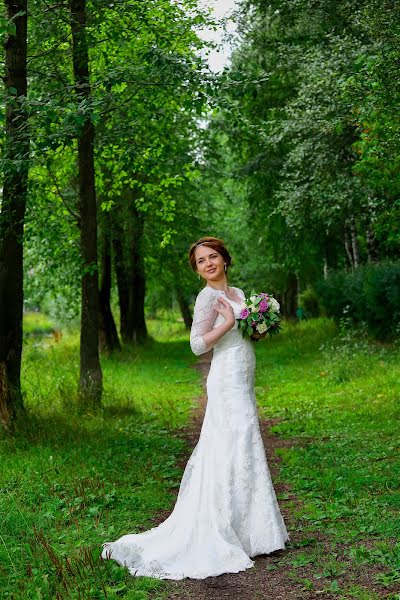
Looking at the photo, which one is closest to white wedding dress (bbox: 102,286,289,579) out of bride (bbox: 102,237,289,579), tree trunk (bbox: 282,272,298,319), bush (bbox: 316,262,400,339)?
bride (bbox: 102,237,289,579)

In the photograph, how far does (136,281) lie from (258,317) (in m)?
22.3

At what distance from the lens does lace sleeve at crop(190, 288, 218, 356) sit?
684 centimetres

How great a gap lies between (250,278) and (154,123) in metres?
23.4

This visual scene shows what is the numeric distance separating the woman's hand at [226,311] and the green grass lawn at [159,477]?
190 cm

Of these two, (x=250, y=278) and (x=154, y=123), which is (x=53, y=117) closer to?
(x=154, y=123)

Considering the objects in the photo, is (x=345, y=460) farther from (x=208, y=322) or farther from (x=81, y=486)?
(x=208, y=322)

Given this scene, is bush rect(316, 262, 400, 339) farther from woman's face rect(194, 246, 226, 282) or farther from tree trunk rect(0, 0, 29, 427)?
woman's face rect(194, 246, 226, 282)

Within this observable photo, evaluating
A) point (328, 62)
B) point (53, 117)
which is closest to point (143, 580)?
point (53, 117)

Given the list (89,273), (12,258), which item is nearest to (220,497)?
(12,258)

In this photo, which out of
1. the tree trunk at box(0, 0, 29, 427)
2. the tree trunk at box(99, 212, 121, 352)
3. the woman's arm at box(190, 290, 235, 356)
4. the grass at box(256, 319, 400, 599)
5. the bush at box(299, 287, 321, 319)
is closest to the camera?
the grass at box(256, 319, 400, 599)

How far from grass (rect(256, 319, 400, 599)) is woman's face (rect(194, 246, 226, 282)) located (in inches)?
92.1

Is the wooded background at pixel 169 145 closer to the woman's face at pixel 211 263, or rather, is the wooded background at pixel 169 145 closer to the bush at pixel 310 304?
the woman's face at pixel 211 263

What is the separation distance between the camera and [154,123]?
16.4 metres

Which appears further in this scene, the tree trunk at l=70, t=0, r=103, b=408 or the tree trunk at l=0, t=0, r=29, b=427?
the tree trunk at l=70, t=0, r=103, b=408
